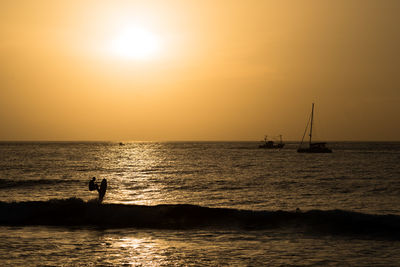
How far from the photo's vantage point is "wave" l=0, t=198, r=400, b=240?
2520cm

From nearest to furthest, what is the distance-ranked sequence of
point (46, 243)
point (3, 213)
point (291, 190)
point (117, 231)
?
point (46, 243)
point (117, 231)
point (3, 213)
point (291, 190)

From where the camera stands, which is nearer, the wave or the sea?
the sea

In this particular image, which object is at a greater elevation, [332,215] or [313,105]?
[313,105]

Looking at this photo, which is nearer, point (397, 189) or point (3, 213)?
point (3, 213)

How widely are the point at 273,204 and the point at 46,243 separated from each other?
68.6ft

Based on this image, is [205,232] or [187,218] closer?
[205,232]

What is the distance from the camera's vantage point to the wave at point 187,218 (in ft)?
82.7

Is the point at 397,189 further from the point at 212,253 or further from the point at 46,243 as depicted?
the point at 46,243

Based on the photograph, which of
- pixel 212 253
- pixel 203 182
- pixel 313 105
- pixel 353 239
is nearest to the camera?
pixel 212 253

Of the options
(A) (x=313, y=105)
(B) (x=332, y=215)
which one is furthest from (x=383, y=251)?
(A) (x=313, y=105)

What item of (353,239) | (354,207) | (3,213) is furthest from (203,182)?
(353,239)

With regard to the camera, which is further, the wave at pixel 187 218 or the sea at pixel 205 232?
the wave at pixel 187 218

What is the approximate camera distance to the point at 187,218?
92.9 feet

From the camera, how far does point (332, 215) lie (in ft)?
87.5
